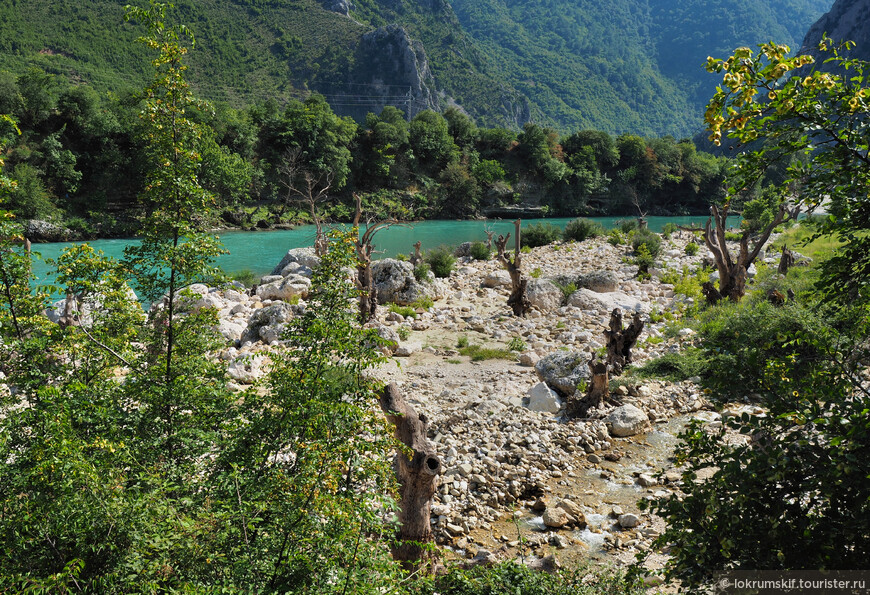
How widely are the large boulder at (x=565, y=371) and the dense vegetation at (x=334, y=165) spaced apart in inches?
709

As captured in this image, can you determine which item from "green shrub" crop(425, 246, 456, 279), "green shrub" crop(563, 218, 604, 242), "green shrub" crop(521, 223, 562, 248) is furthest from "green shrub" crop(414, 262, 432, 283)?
"green shrub" crop(563, 218, 604, 242)

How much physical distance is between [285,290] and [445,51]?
373 ft

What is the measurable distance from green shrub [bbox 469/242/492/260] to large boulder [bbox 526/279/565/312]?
9.14m

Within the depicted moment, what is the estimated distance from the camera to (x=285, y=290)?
16.5 m

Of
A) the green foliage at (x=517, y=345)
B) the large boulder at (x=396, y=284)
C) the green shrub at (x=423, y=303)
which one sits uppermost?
the large boulder at (x=396, y=284)

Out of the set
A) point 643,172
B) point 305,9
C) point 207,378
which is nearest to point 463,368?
point 207,378

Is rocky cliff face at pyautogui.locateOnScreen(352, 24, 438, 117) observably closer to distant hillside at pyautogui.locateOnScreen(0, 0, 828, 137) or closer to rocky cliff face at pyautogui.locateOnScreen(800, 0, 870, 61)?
distant hillside at pyautogui.locateOnScreen(0, 0, 828, 137)

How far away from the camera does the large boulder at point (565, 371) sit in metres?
9.55

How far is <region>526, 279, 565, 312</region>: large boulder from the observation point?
1600 cm

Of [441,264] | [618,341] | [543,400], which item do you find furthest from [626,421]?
[441,264]

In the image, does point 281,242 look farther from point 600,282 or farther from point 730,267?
point 730,267

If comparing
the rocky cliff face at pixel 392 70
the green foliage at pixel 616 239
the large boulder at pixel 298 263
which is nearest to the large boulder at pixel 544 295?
the large boulder at pixel 298 263

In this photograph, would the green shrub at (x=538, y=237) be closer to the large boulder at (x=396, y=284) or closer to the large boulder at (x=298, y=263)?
the large boulder at (x=298, y=263)

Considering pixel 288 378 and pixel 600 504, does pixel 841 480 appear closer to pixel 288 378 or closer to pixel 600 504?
pixel 288 378
